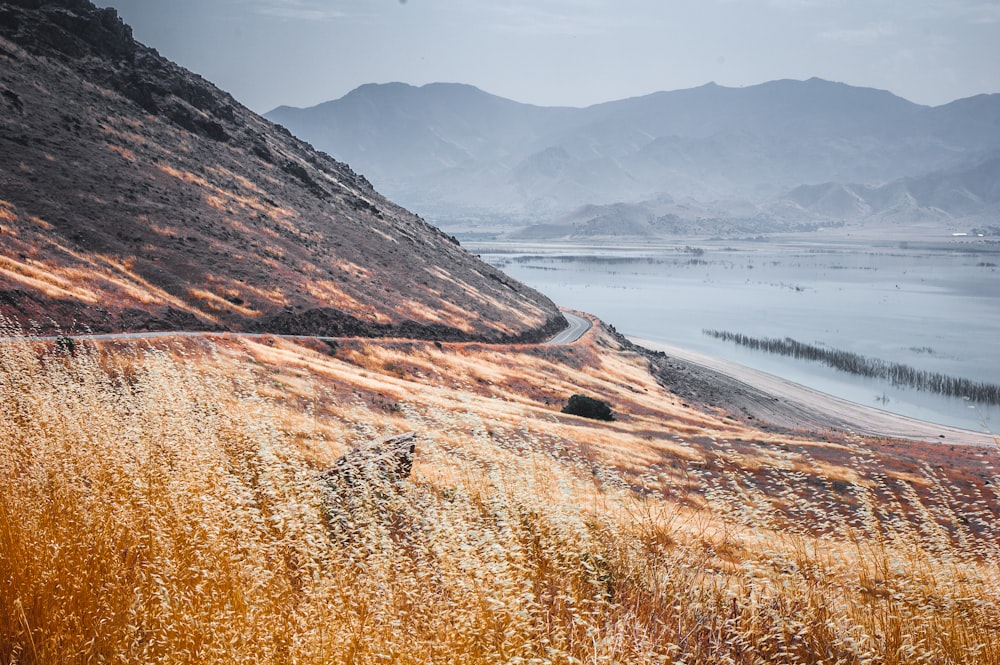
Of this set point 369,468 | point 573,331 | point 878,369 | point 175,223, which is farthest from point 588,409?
point 878,369

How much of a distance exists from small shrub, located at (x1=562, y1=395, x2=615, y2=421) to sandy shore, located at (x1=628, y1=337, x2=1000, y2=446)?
24058mm

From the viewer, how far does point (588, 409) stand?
4962 centimetres

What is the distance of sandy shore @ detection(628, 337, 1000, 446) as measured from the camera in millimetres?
64438

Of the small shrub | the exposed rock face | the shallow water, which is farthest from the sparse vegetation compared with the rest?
the exposed rock face

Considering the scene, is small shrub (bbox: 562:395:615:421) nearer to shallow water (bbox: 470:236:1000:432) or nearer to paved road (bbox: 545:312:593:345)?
paved road (bbox: 545:312:593:345)

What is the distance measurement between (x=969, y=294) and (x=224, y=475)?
200 meters

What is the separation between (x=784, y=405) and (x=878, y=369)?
89.3 feet

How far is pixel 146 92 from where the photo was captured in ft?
325

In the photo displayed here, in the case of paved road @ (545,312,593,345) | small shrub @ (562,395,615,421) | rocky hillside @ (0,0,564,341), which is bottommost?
small shrub @ (562,395,615,421)

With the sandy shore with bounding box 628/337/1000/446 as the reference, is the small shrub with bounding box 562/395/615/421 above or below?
above

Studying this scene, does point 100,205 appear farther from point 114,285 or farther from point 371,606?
point 371,606

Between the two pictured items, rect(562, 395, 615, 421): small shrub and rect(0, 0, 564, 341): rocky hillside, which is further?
rect(0, 0, 564, 341): rocky hillside

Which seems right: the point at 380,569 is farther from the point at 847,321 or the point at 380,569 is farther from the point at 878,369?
the point at 847,321

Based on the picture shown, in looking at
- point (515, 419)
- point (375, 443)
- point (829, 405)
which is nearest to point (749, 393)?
point (829, 405)
